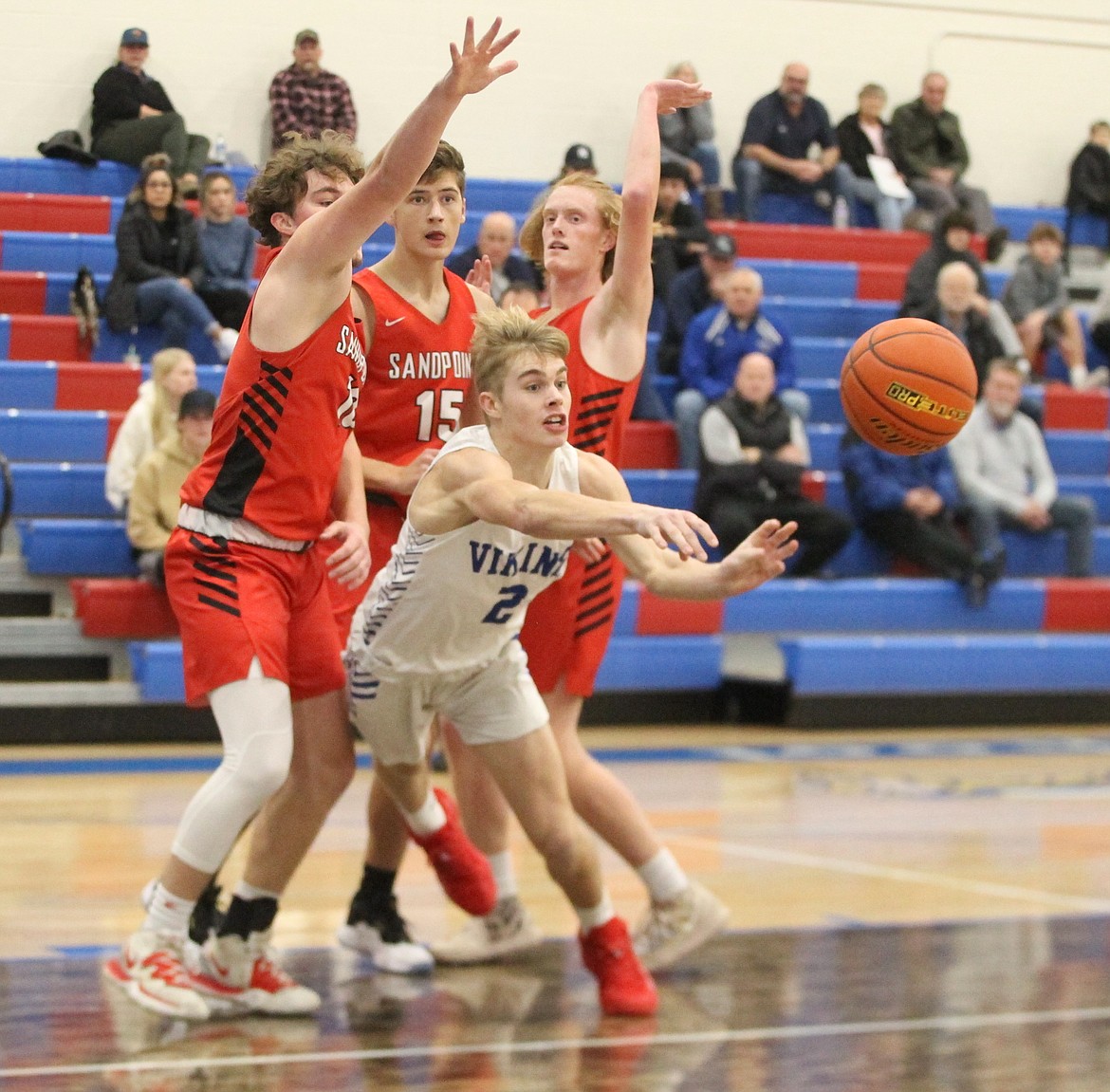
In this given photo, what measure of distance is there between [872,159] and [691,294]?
3.31 meters

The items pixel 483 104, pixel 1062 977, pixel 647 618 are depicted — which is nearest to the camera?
pixel 1062 977

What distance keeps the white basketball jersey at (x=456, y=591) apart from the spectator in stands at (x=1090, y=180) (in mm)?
10989

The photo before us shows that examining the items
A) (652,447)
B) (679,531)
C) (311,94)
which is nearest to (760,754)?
(652,447)

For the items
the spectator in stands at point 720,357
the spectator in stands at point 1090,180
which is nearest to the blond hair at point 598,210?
the spectator in stands at point 720,357

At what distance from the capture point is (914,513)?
10094mm

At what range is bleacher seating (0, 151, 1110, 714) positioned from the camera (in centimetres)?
909

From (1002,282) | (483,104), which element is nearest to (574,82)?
(483,104)

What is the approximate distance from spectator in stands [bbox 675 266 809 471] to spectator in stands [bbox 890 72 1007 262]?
12.3ft

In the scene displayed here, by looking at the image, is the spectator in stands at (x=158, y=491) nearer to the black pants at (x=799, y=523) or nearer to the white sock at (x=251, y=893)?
the black pants at (x=799, y=523)

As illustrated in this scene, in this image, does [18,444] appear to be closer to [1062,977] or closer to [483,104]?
[483,104]

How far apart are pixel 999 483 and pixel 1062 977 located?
599 centimetres

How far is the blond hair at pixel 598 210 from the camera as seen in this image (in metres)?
4.51

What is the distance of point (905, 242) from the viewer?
13344 mm

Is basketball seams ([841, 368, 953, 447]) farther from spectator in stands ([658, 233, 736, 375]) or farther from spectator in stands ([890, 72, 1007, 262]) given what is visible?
spectator in stands ([890, 72, 1007, 262])
